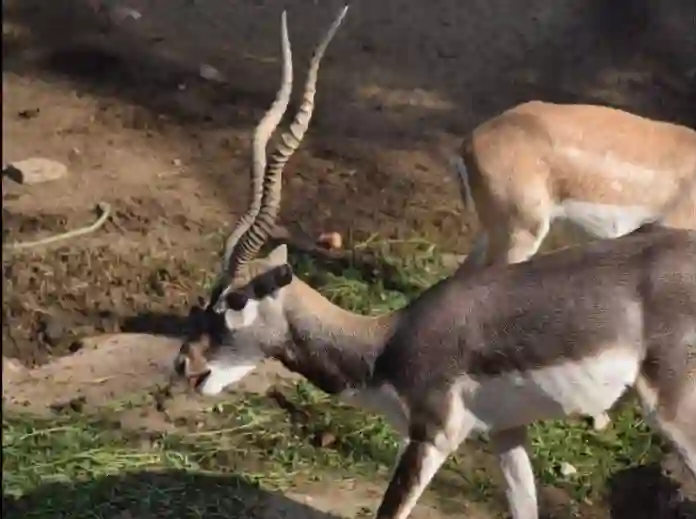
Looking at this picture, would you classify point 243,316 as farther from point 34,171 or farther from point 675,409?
point 34,171

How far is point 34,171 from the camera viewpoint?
698cm

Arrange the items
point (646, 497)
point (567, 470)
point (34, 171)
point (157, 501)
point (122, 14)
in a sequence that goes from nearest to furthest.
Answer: point (157, 501) < point (646, 497) < point (567, 470) < point (34, 171) < point (122, 14)

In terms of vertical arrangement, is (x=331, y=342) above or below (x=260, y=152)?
below

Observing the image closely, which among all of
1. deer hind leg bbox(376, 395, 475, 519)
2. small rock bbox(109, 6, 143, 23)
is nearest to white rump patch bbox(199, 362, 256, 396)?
deer hind leg bbox(376, 395, 475, 519)

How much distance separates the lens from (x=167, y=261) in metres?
6.17

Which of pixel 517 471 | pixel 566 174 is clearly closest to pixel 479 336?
pixel 517 471

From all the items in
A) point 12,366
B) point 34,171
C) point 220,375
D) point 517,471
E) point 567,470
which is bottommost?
point 34,171

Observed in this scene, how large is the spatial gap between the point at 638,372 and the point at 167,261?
3.05 m

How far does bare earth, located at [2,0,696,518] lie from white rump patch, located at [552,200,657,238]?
118cm

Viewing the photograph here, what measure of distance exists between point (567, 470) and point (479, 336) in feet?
4.25

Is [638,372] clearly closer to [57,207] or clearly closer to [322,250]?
[322,250]

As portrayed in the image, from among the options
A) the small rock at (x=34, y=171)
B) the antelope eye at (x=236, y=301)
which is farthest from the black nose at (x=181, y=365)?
the small rock at (x=34, y=171)

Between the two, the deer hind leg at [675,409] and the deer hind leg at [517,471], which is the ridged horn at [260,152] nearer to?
the deer hind leg at [517,471]

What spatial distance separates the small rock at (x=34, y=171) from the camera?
22.7 feet
